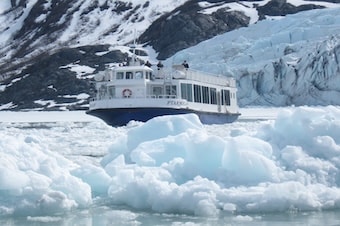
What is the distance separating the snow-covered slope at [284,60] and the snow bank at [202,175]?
40422mm

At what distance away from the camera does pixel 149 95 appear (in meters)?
30.9

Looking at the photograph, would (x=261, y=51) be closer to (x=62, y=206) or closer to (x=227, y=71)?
(x=227, y=71)

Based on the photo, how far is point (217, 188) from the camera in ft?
30.6

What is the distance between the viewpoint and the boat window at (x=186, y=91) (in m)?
33.0

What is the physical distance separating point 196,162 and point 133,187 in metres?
1.21

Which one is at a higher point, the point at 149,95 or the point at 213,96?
the point at 213,96

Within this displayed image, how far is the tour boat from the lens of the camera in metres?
30.1

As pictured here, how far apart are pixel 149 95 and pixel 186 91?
9.77 ft

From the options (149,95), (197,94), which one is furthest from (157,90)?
(197,94)

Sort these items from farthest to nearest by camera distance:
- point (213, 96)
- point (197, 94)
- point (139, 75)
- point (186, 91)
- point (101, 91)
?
point (213, 96) < point (197, 94) < point (101, 91) < point (186, 91) < point (139, 75)

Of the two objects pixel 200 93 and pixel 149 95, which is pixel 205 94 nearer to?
pixel 200 93

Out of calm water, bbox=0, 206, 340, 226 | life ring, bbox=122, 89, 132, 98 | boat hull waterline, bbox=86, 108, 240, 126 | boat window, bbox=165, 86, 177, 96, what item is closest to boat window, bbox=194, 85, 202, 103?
boat window, bbox=165, 86, 177, 96

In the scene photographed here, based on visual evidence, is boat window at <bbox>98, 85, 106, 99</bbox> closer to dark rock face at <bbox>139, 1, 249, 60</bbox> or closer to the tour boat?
the tour boat

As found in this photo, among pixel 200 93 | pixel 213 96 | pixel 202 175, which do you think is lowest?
pixel 202 175
